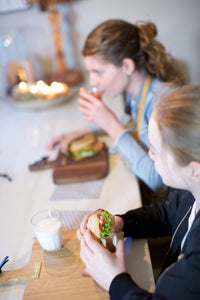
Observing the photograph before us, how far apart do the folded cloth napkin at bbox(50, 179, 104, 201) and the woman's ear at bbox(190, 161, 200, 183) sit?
50 centimetres

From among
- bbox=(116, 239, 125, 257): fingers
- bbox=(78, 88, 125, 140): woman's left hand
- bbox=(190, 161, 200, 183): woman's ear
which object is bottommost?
bbox=(116, 239, 125, 257): fingers

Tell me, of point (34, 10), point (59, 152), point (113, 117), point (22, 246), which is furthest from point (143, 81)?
point (34, 10)

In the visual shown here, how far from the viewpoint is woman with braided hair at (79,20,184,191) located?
4.47 ft

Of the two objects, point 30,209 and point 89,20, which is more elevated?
point 89,20

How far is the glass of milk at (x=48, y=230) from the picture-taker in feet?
2.84

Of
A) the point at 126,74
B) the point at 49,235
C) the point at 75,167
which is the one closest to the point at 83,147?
the point at 75,167

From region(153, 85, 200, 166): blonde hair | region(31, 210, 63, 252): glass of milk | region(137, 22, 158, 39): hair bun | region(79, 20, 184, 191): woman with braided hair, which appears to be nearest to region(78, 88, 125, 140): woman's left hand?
region(79, 20, 184, 191): woman with braided hair

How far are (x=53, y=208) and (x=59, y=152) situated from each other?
0.40 meters

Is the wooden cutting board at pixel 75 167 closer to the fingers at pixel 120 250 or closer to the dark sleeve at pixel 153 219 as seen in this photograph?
the dark sleeve at pixel 153 219

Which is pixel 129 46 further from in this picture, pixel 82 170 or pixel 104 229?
pixel 104 229

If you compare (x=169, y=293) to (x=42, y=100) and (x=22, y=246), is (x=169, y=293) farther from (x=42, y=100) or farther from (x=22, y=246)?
(x=42, y=100)

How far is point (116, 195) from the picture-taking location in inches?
45.1

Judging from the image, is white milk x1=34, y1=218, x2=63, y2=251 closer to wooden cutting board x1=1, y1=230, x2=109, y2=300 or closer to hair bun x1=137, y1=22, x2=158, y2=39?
wooden cutting board x1=1, y1=230, x2=109, y2=300

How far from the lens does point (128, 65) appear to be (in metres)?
1.42
